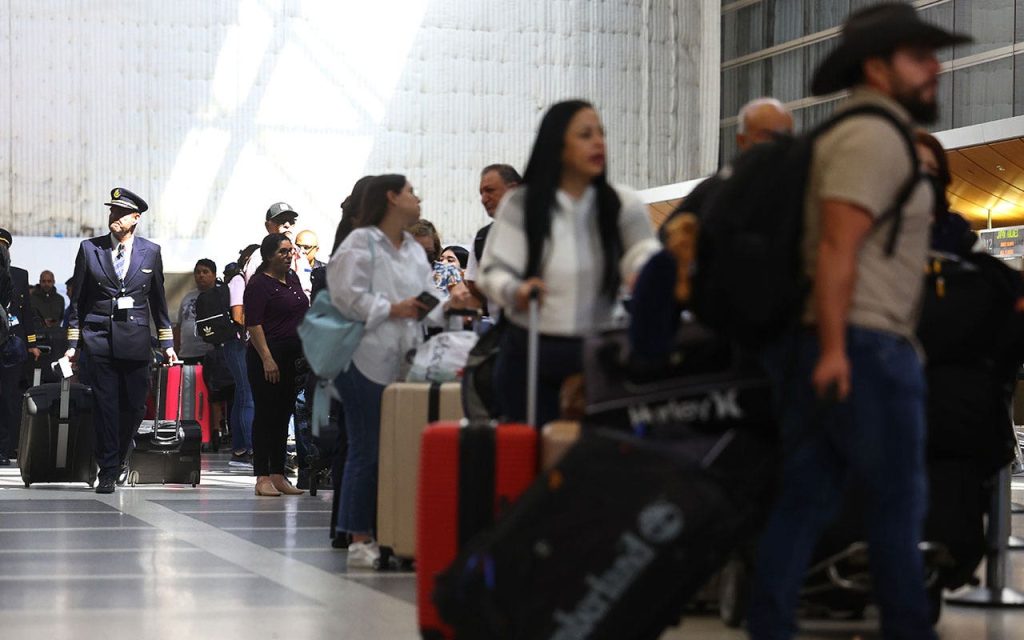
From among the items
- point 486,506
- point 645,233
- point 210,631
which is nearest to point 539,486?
point 486,506

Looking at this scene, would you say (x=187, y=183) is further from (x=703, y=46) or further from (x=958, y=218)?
(x=958, y=218)

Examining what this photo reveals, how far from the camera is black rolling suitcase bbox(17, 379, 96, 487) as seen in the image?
35.4ft

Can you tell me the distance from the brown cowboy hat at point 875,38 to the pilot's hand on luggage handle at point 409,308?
9.88 feet

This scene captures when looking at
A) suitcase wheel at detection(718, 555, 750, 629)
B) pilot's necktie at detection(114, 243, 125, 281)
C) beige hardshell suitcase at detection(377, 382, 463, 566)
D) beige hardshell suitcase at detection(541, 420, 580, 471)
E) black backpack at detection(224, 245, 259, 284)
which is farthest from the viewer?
black backpack at detection(224, 245, 259, 284)

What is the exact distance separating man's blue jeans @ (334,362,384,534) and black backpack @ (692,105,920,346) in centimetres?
321

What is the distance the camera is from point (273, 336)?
32.7 feet

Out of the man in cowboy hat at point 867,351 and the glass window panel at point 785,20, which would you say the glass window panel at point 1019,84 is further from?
the man in cowboy hat at point 867,351

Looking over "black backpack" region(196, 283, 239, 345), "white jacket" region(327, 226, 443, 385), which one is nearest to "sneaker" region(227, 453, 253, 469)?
"black backpack" region(196, 283, 239, 345)

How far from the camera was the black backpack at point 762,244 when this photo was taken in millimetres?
3434

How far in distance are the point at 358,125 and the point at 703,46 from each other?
9263mm

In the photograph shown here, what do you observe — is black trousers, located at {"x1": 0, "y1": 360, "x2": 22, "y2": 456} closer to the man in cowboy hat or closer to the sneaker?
the sneaker

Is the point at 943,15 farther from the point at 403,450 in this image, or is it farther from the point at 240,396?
the point at 403,450

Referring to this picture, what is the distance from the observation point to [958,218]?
16.9 ft

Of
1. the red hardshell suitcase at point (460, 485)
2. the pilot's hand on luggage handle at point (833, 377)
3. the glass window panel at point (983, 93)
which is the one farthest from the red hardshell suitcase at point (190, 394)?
the glass window panel at point (983, 93)
